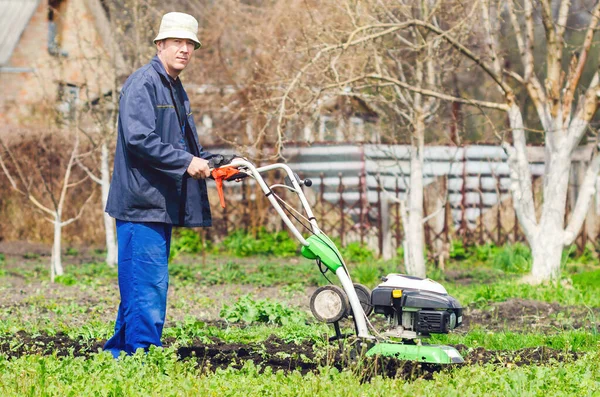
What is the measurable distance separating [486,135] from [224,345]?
33.7 ft

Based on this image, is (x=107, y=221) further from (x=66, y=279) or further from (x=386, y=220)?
(x=386, y=220)

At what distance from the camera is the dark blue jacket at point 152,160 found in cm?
562

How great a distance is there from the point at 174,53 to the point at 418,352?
2246 millimetres

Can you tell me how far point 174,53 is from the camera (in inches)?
231

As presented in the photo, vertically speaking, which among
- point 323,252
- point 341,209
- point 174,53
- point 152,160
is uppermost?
point 174,53

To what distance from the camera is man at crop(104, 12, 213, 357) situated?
5641mm

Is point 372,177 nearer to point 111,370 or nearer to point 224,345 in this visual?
point 224,345

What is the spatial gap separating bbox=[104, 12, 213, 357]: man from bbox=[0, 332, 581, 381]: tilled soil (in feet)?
1.22

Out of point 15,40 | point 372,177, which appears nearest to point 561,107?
point 372,177

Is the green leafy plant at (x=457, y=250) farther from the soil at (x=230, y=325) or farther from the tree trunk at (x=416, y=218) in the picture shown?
the soil at (x=230, y=325)

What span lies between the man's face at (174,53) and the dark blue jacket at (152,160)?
0.05 metres

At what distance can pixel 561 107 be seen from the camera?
33.7 ft

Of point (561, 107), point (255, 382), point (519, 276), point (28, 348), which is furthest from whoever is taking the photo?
point (519, 276)

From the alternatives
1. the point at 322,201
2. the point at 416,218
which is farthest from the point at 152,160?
the point at 322,201
